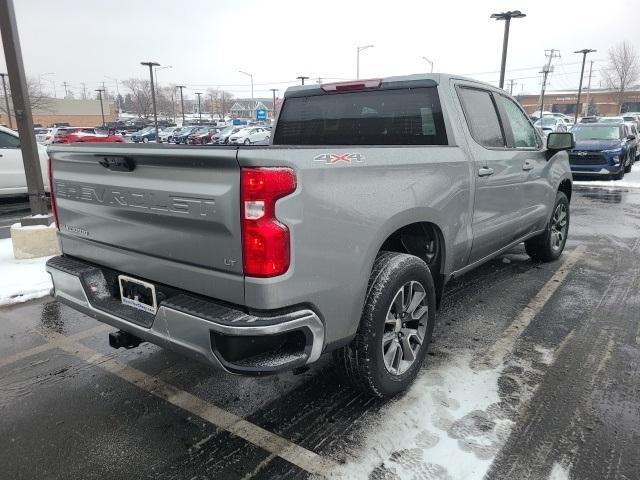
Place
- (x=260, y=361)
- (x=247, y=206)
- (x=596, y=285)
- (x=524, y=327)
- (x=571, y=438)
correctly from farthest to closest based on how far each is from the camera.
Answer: (x=596, y=285) → (x=524, y=327) → (x=571, y=438) → (x=260, y=361) → (x=247, y=206)

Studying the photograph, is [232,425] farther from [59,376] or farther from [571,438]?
[571,438]

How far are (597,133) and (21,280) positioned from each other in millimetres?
15720

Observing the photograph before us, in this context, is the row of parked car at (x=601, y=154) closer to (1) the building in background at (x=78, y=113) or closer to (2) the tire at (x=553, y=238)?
(2) the tire at (x=553, y=238)

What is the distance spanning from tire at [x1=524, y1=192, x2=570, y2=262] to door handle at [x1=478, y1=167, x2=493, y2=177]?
83.6 inches

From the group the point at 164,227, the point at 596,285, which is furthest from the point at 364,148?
the point at 596,285

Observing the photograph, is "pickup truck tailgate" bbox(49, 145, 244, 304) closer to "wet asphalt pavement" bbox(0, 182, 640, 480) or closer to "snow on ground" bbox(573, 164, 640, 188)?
"wet asphalt pavement" bbox(0, 182, 640, 480)

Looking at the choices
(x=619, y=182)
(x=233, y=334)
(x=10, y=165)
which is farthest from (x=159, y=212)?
(x=619, y=182)

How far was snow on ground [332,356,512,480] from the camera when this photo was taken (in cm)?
232

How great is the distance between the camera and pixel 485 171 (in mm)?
3637

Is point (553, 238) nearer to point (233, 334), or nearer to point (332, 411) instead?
point (332, 411)

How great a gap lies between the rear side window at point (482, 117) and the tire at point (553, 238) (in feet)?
6.11

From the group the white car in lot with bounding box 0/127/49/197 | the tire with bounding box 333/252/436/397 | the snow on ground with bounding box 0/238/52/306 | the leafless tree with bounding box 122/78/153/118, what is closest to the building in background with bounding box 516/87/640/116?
the leafless tree with bounding box 122/78/153/118

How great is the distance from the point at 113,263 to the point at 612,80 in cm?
6904

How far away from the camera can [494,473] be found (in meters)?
2.28
